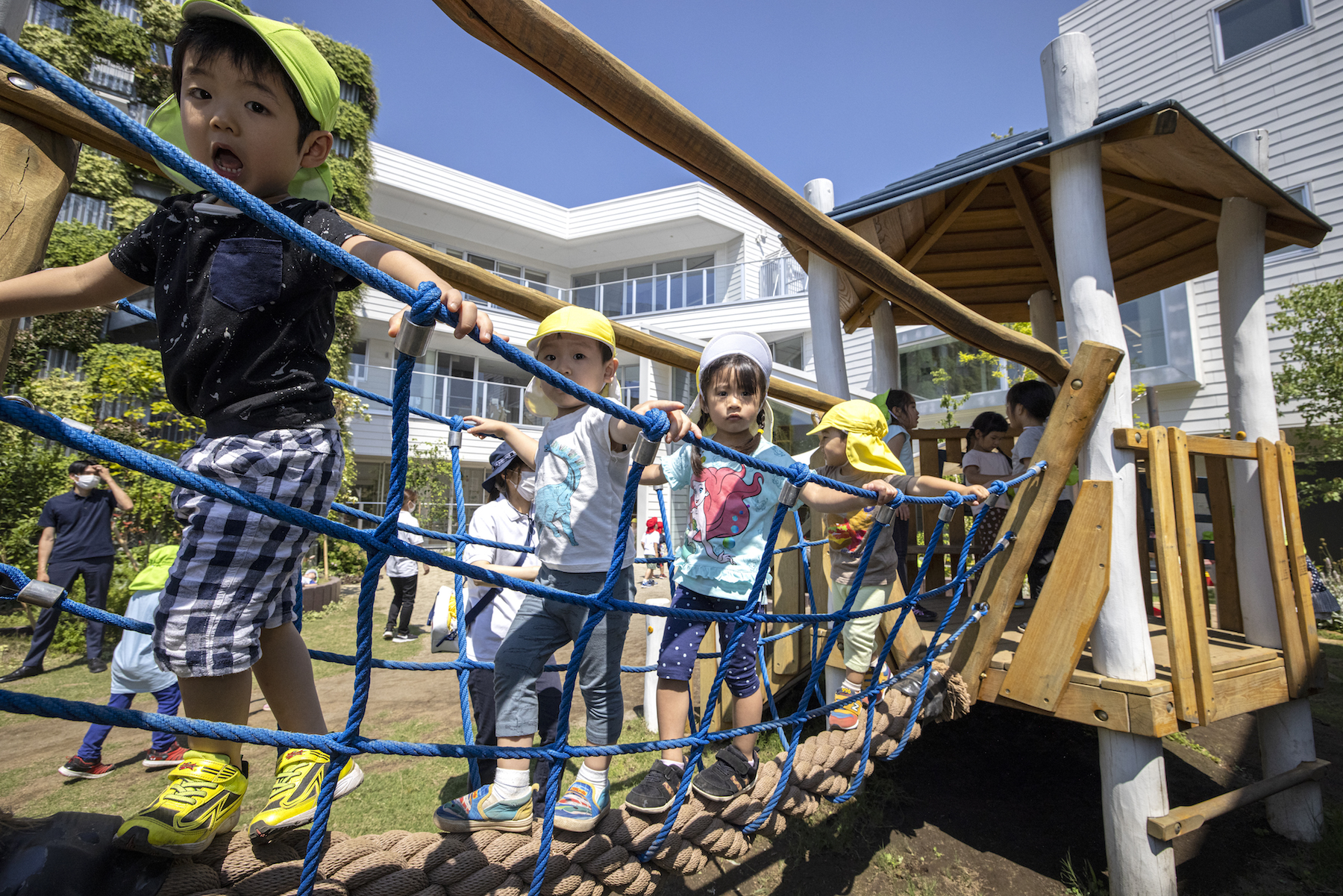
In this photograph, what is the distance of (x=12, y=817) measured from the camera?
3.26 ft

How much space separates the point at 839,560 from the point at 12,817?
2.55 m

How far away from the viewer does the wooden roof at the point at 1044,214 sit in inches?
115

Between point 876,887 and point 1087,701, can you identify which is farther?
point 876,887

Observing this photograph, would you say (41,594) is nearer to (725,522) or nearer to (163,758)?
(725,522)

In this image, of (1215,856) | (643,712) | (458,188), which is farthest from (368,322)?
(1215,856)

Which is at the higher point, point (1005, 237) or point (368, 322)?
point (368, 322)

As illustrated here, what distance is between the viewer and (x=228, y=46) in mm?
1064

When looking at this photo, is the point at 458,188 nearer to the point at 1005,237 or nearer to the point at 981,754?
the point at 1005,237

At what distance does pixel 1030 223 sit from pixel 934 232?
0.60 m

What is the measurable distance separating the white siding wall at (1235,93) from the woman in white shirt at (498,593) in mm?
10501

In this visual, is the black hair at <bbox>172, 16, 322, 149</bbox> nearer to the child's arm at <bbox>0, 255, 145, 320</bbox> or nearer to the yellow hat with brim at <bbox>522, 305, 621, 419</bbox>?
the child's arm at <bbox>0, 255, 145, 320</bbox>

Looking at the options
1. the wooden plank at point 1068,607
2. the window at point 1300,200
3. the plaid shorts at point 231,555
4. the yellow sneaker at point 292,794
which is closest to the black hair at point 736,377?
the plaid shorts at point 231,555

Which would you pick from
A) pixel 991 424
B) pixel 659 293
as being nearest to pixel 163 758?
pixel 991 424

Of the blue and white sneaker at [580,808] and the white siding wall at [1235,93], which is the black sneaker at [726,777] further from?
the white siding wall at [1235,93]
